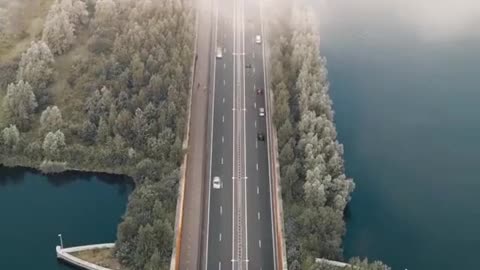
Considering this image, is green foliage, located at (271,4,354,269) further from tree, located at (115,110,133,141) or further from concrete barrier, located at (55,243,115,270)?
concrete barrier, located at (55,243,115,270)

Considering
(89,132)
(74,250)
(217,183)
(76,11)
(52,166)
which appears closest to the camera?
(74,250)

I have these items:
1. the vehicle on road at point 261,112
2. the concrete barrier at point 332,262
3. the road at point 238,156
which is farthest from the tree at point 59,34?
the concrete barrier at point 332,262

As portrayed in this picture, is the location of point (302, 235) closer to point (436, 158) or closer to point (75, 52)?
point (436, 158)

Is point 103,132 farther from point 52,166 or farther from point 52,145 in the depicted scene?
point 52,166

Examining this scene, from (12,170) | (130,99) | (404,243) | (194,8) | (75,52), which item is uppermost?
(194,8)

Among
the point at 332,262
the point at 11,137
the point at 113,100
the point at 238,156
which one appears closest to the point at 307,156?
the point at 238,156

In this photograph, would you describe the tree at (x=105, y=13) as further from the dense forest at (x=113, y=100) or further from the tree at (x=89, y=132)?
the tree at (x=89, y=132)

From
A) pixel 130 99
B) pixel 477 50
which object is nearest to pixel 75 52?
pixel 130 99
